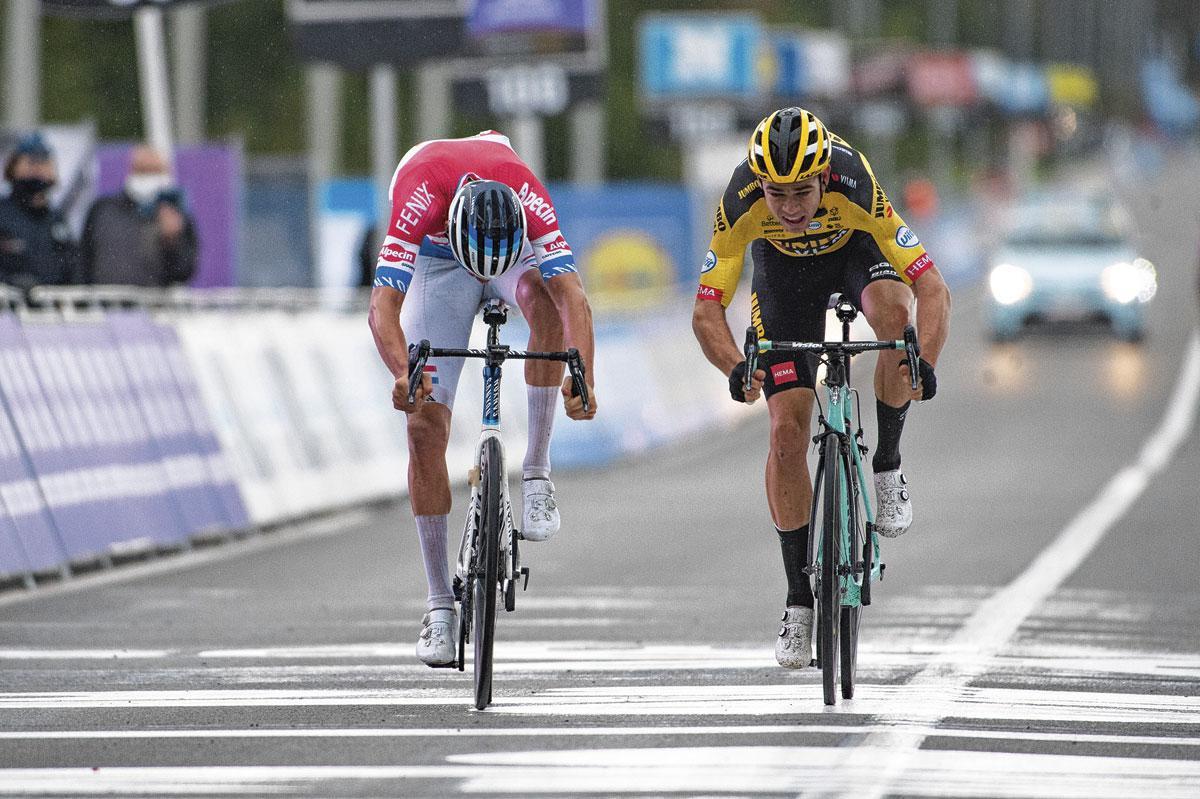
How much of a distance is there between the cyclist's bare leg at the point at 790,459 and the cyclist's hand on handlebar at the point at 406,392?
1211mm

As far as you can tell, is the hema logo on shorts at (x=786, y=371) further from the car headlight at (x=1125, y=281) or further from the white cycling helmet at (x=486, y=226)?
the car headlight at (x=1125, y=281)

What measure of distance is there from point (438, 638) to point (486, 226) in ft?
5.15

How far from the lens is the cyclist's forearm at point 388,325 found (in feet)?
29.6

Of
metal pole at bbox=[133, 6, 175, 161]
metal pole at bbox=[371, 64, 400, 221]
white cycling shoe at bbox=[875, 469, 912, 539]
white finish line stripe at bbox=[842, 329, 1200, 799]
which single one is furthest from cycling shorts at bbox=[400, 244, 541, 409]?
metal pole at bbox=[371, 64, 400, 221]

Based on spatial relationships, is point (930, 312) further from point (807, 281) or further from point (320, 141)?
point (320, 141)

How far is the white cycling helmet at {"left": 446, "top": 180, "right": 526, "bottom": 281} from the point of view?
869 centimetres

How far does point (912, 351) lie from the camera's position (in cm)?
900

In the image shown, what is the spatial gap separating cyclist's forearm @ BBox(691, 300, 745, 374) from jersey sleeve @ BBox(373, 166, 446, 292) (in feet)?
3.16

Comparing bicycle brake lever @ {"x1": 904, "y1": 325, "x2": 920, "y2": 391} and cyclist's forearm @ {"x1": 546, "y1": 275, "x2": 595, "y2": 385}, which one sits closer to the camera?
bicycle brake lever @ {"x1": 904, "y1": 325, "x2": 920, "y2": 391}

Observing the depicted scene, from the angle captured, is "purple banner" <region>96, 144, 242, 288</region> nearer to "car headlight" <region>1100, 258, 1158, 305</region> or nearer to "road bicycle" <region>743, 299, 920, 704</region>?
"road bicycle" <region>743, 299, 920, 704</region>

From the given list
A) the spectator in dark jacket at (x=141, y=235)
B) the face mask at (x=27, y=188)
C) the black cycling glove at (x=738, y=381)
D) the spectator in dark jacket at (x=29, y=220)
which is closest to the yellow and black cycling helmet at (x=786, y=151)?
the black cycling glove at (x=738, y=381)

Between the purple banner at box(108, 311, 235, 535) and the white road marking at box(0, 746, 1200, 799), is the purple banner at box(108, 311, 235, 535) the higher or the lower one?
the lower one

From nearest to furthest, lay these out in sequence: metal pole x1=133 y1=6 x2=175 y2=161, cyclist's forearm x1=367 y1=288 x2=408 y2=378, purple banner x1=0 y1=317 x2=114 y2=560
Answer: cyclist's forearm x1=367 y1=288 x2=408 y2=378
purple banner x1=0 y1=317 x2=114 y2=560
metal pole x1=133 y1=6 x2=175 y2=161

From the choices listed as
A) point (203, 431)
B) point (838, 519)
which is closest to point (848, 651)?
point (838, 519)
